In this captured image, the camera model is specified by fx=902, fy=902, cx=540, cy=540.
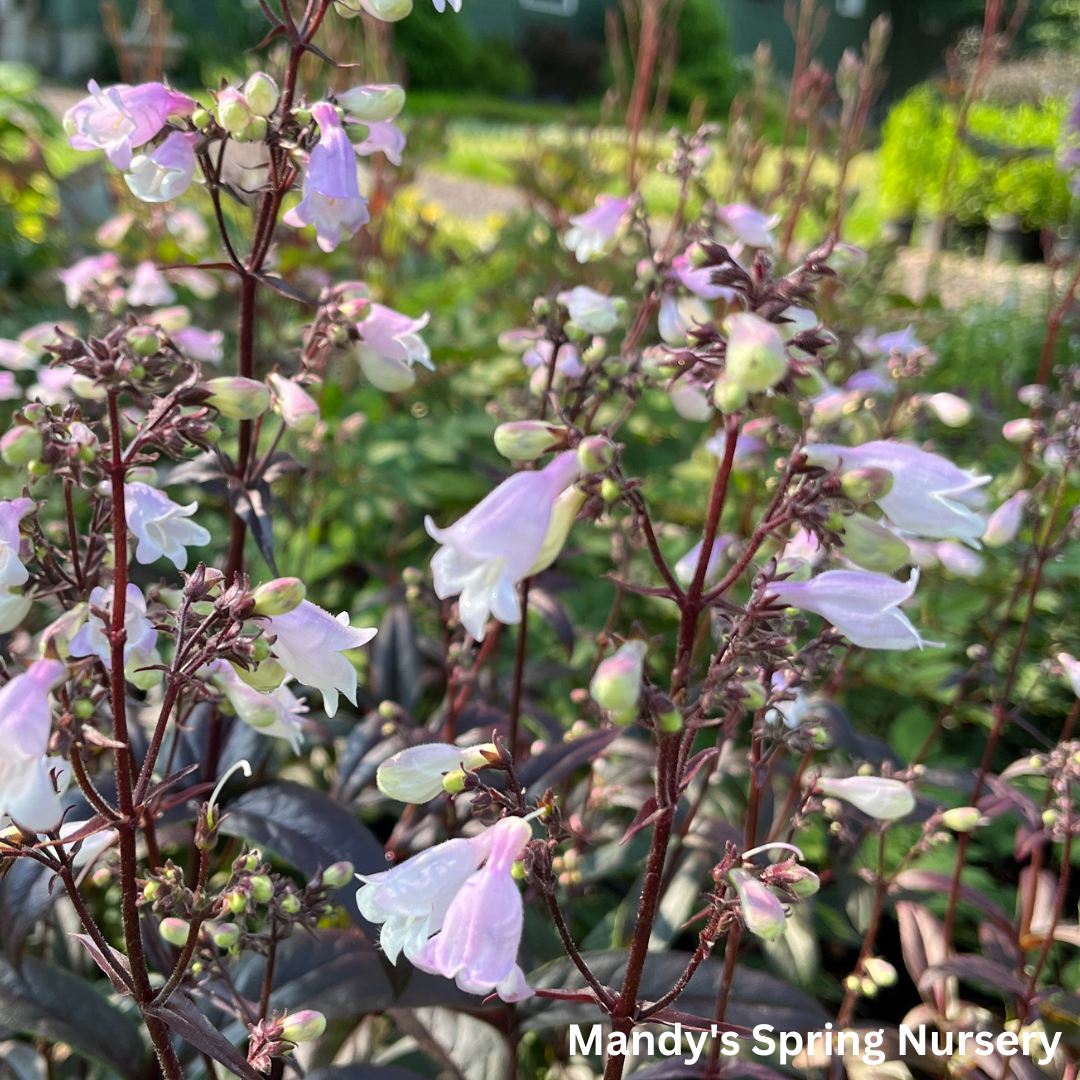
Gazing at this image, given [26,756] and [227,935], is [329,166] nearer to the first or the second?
[26,756]

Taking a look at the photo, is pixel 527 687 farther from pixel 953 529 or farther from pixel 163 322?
pixel 953 529

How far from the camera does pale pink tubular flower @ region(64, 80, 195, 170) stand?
4.14 feet

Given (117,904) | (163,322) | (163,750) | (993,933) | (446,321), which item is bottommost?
(117,904)

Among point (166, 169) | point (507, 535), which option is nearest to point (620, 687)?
point (507, 535)

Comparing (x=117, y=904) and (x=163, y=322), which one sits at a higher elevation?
(x=163, y=322)

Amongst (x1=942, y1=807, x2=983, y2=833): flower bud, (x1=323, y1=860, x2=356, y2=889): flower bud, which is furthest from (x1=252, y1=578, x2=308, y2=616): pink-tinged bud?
(x1=942, y1=807, x2=983, y2=833): flower bud

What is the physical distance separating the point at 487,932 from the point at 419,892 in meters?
0.09

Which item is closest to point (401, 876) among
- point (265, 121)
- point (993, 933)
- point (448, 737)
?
point (448, 737)

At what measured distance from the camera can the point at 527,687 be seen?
7.87ft

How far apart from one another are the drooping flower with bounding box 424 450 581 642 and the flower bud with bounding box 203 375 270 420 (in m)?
0.31

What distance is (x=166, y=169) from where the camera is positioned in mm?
1335

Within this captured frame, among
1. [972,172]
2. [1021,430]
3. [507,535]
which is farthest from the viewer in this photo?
[972,172]

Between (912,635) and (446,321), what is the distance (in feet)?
10.2

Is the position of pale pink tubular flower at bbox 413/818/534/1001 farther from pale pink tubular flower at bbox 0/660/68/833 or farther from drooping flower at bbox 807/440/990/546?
drooping flower at bbox 807/440/990/546
